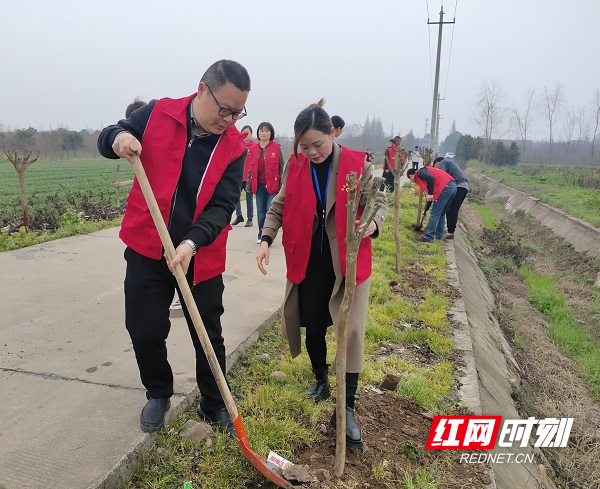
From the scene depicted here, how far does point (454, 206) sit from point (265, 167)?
384 centimetres

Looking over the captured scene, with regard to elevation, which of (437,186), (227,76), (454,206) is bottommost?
(454,206)

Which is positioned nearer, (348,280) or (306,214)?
(348,280)

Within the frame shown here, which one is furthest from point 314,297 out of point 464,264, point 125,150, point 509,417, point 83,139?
point 83,139

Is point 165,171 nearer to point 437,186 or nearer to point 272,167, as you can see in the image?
point 272,167

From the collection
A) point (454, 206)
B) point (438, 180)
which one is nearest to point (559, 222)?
point (454, 206)

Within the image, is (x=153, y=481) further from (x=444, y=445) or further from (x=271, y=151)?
(x=271, y=151)

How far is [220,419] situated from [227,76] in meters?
1.76

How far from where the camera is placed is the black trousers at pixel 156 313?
227 centimetres

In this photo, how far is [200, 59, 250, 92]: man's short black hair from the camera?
209cm

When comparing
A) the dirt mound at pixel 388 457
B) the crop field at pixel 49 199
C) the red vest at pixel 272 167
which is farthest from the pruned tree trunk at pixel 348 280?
the crop field at pixel 49 199

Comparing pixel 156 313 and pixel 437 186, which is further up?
pixel 437 186

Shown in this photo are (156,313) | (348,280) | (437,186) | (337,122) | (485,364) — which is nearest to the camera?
(348,280)

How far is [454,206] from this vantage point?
8.77m

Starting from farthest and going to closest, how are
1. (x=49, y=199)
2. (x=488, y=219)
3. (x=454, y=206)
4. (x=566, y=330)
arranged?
(x=488, y=219), (x=49, y=199), (x=454, y=206), (x=566, y=330)
